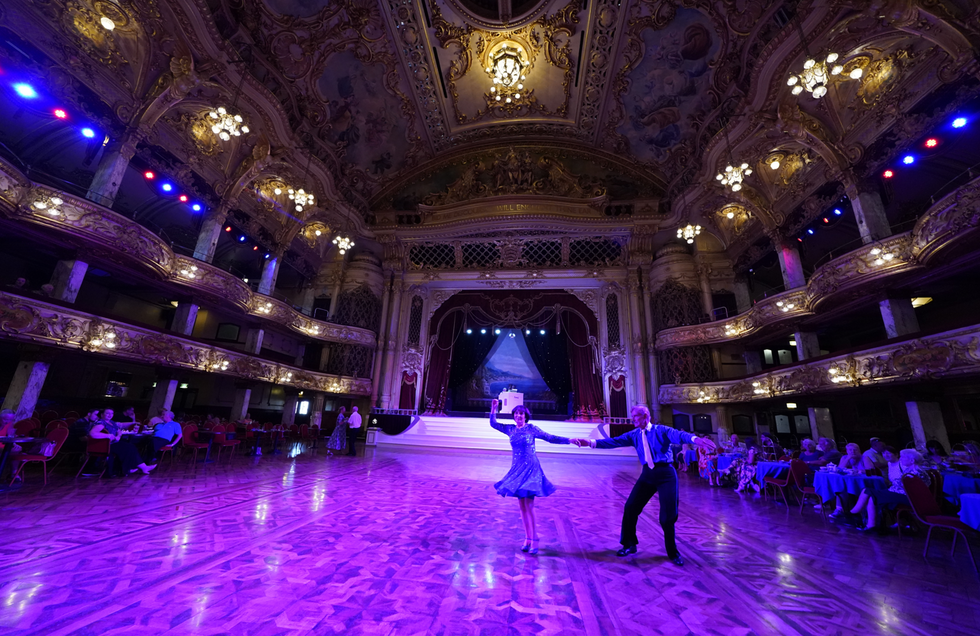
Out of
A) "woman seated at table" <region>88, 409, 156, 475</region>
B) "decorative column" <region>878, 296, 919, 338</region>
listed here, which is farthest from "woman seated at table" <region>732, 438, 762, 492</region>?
"woman seated at table" <region>88, 409, 156, 475</region>

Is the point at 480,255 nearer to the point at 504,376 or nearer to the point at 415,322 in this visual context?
the point at 415,322

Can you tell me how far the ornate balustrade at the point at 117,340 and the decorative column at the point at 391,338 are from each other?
4097 mm

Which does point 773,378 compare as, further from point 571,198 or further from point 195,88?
point 195,88

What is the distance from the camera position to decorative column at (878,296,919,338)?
357 inches

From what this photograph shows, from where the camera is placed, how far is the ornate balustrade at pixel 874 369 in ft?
23.3

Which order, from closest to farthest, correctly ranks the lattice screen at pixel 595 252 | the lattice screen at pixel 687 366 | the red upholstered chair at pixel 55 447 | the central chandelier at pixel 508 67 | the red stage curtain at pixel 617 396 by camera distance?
the red upholstered chair at pixel 55 447, the central chandelier at pixel 508 67, the lattice screen at pixel 687 366, the red stage curtain at pixel 617 396, the lattice screen at pixel 595 252

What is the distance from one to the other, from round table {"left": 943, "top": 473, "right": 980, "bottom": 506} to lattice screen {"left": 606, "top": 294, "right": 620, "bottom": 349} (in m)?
11.9

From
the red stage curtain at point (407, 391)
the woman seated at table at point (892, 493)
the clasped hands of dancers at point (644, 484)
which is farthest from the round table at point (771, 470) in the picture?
the red stage curtain at point (407, 391)

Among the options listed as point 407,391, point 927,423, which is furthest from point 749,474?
point 407,391

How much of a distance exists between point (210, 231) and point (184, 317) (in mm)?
3076

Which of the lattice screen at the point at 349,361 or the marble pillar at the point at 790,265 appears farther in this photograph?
the lattice screen at the point at 349,361

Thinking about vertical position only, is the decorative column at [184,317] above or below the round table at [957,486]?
above

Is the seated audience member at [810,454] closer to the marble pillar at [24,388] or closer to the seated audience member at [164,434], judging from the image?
the seated audience member at [164,434]

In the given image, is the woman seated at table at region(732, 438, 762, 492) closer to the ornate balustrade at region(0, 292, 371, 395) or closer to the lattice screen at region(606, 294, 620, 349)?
the lattice screen at region(606, 294, 620, 349)
